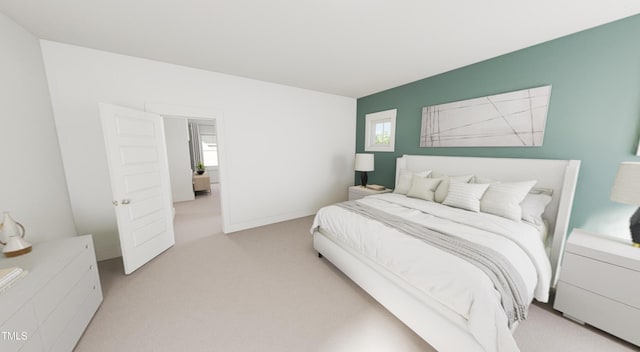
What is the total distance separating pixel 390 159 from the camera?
12.7 ft

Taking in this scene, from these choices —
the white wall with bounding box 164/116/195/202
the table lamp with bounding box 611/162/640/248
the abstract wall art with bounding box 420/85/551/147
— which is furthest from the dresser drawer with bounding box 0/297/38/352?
the white wall with bounding box 164/116/195/202

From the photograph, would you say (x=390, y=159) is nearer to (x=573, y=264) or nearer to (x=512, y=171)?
(x=512, y=171)

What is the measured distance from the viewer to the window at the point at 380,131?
149 inches

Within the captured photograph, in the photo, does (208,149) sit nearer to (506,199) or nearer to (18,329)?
(18,329)

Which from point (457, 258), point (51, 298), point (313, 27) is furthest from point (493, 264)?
point (51, 298)

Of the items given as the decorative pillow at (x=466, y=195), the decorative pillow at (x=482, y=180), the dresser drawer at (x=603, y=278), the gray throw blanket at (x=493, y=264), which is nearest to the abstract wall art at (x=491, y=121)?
the decorative pillow at (x=482, y=180)

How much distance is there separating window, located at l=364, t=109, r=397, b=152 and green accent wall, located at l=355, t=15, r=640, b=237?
1474 millimetres

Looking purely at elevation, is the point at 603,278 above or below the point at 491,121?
below

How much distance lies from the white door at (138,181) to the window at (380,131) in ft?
11.6

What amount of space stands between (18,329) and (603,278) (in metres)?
3.66

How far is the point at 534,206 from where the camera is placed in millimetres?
1975

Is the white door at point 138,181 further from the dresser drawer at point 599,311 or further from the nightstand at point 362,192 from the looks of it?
the dresser drawer at point 599,311

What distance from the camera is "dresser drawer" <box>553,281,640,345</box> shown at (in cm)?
138

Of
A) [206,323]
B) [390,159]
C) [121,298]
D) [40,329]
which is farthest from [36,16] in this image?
[390,159]
